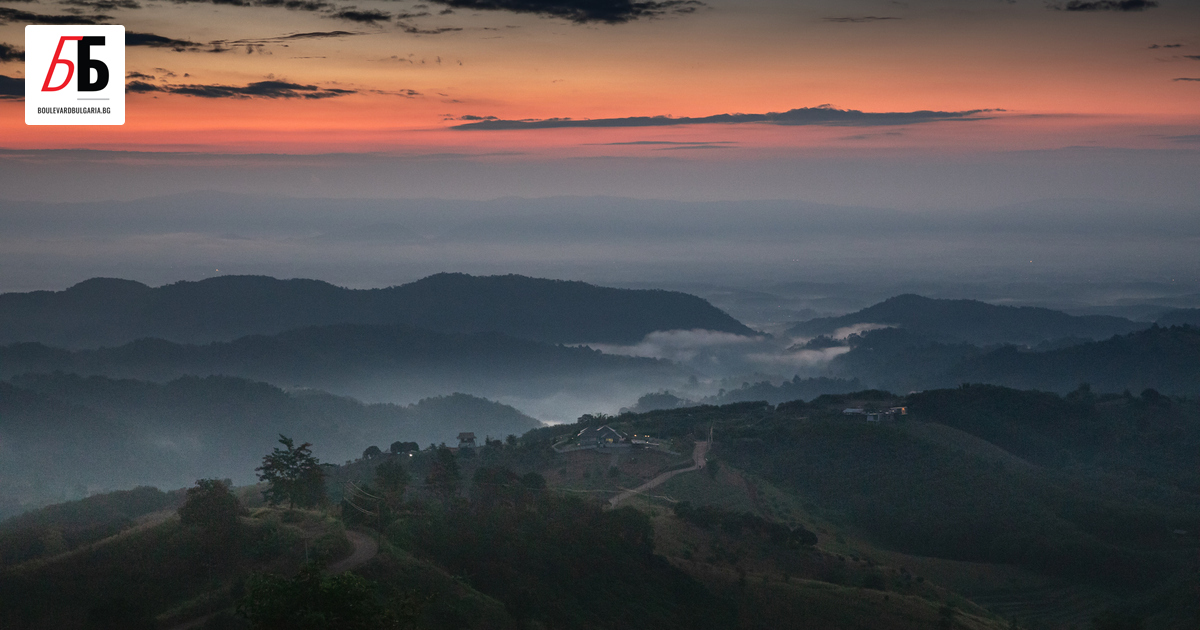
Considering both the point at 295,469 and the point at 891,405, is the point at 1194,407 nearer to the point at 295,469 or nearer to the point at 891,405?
the point at 891,405

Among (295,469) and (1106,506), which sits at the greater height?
(295,469)

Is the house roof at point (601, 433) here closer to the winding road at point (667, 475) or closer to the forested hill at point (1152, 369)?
the winding road at point (667, 475)

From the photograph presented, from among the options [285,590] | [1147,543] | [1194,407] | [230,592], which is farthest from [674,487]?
[1194,407]

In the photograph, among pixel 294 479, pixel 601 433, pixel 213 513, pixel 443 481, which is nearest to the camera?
pixel 213 513

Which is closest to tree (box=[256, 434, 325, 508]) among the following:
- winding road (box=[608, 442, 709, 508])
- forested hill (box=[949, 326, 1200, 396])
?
winding road (box=[608, 442, 709, 508])

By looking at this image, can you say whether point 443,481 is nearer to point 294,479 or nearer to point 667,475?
point 294,479

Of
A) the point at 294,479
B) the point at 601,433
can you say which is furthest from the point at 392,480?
the point at 601,433
